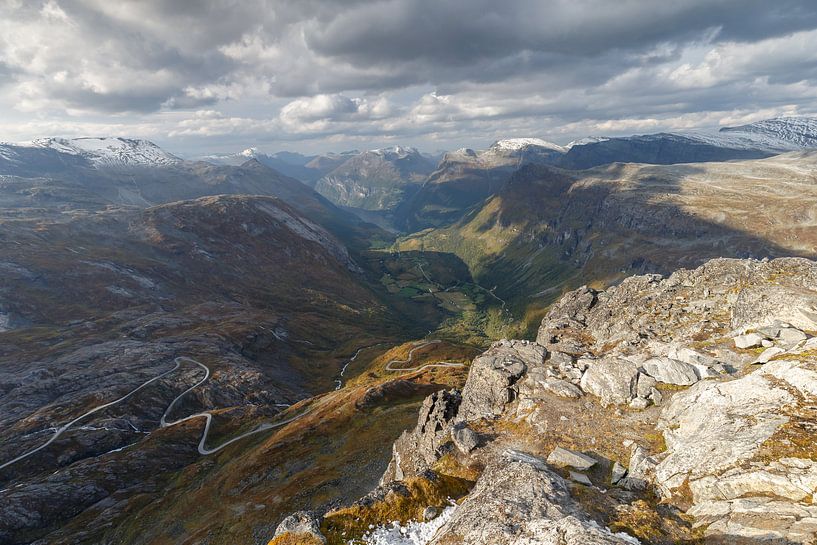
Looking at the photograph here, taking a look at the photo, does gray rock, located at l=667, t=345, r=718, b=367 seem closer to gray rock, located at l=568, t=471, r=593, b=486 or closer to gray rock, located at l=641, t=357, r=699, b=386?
gray rock, located at l=641, t=357, r=699, b=386

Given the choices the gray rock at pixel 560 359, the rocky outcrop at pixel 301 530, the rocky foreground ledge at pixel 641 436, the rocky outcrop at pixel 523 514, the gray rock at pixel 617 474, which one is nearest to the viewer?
the rocky outcrop at pixel 523 514

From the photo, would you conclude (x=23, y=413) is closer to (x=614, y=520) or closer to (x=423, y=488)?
(x=423, y=488)

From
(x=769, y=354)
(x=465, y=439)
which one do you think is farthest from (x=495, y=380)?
(x=769, y=354)

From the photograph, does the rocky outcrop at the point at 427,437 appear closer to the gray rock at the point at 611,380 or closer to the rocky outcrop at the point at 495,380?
the rocky outcrop at the point at 495,380

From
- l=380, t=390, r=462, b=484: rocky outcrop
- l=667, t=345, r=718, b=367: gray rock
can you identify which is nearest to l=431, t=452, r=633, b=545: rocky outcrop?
l=380, t=390, r=462, b=484: rocky outcrop

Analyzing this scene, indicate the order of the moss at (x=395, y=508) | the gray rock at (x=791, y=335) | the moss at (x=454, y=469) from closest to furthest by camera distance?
1. the moss at (x=395, y=508)
2. the gray rock at (x=791, y=335)
3. the moss at (x=454, y=469)

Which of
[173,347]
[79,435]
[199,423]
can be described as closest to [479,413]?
[199,423]

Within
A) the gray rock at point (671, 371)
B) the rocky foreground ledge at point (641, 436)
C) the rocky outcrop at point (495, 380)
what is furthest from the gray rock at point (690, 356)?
the rocky outcrop at point (495, 380)
